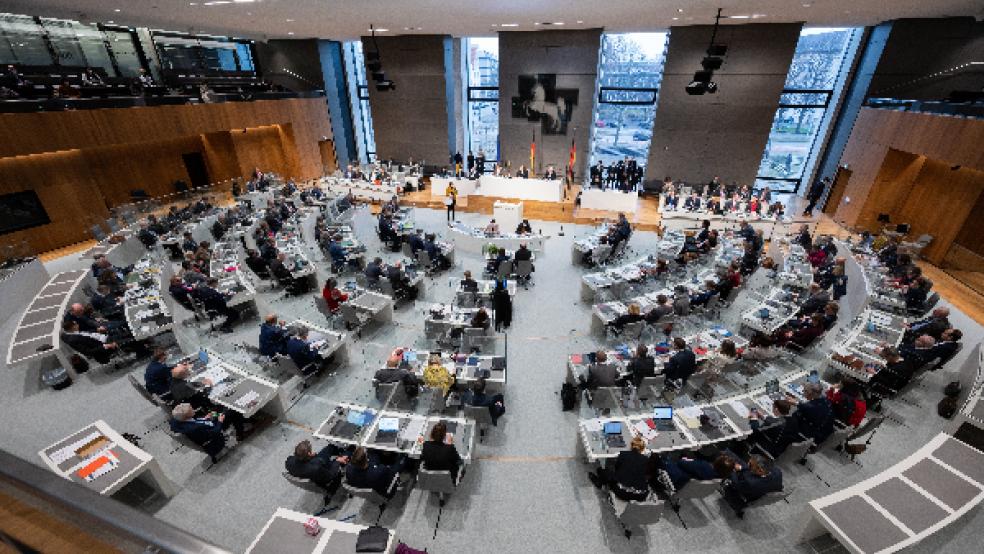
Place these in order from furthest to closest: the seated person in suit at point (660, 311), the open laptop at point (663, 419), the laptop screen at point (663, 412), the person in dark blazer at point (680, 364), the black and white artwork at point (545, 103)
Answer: the black and white artwork at point (545, 103) < the seated person in suit at point (660, 311) < the person in dark blazer at point (680, 364) < the laptop screen at point (663, 412) < the open laptop at point (663, 419)

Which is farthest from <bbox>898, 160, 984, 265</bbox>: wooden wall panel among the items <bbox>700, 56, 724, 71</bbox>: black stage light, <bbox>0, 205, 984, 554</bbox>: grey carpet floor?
<bbox>700, 56, 724, 71</bbox>: black stage light

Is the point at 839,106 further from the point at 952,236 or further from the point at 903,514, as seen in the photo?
the point at 903,514

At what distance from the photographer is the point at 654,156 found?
20.2 meters

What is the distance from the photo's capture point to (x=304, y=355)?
7.66 metres

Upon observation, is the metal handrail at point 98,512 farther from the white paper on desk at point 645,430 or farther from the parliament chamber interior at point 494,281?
the white paper on desk at point 645,430

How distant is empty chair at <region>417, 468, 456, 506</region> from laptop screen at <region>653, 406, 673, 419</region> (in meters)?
3.26

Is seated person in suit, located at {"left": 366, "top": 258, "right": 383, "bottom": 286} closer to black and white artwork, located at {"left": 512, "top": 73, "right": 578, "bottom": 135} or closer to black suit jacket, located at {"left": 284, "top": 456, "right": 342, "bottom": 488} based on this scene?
black suit jacket, located at {"left": 284, "top": 456, "right": 342, "bottom": 488}

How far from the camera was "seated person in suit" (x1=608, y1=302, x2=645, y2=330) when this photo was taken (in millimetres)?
8734

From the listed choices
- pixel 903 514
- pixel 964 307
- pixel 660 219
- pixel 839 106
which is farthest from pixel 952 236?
pixel 903 514

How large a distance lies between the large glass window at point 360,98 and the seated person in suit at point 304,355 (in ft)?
65.8

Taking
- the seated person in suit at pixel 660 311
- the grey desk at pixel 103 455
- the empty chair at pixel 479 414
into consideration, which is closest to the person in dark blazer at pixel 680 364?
→ the seated person in suit at pixel 660 311

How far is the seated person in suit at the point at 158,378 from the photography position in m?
6.78

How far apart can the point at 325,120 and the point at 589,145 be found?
15682 mm

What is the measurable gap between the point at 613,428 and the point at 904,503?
3400 millimetres
